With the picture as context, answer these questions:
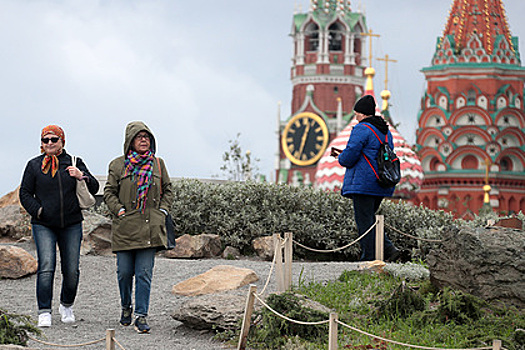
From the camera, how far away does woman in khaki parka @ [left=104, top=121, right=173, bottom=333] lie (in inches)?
329

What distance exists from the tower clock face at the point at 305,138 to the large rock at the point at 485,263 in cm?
6343

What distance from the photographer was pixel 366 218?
10.9 m

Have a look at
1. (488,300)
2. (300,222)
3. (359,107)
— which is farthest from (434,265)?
(300,222)

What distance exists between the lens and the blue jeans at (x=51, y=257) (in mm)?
8547

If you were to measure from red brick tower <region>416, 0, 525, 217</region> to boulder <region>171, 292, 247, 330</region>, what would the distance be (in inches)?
1772

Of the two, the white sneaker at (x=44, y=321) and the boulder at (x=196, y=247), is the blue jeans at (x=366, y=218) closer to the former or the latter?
the boulder at (x=196, y=247)

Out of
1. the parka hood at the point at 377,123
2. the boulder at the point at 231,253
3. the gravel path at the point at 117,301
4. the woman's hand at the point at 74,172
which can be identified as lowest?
the gravel path at the point at 117,301

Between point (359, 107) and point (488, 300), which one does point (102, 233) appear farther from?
point (488, 300)

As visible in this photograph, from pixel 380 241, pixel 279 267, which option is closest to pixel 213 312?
pixel 279 267

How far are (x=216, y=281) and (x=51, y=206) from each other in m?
2.53

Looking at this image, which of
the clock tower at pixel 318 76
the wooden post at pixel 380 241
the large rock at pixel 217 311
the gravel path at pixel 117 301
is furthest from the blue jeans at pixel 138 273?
the clock tower at pixel 318 76

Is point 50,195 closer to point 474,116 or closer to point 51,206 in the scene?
point 51,206

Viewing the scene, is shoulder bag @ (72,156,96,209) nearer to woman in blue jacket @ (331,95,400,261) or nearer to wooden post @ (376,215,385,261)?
woman in blue jacket @ (331,95,400,261)

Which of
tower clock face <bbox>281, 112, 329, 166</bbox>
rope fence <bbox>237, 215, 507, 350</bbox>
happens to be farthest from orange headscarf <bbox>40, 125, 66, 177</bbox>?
tower clock face <bbox>281, 112, 329, 166</bbox>
